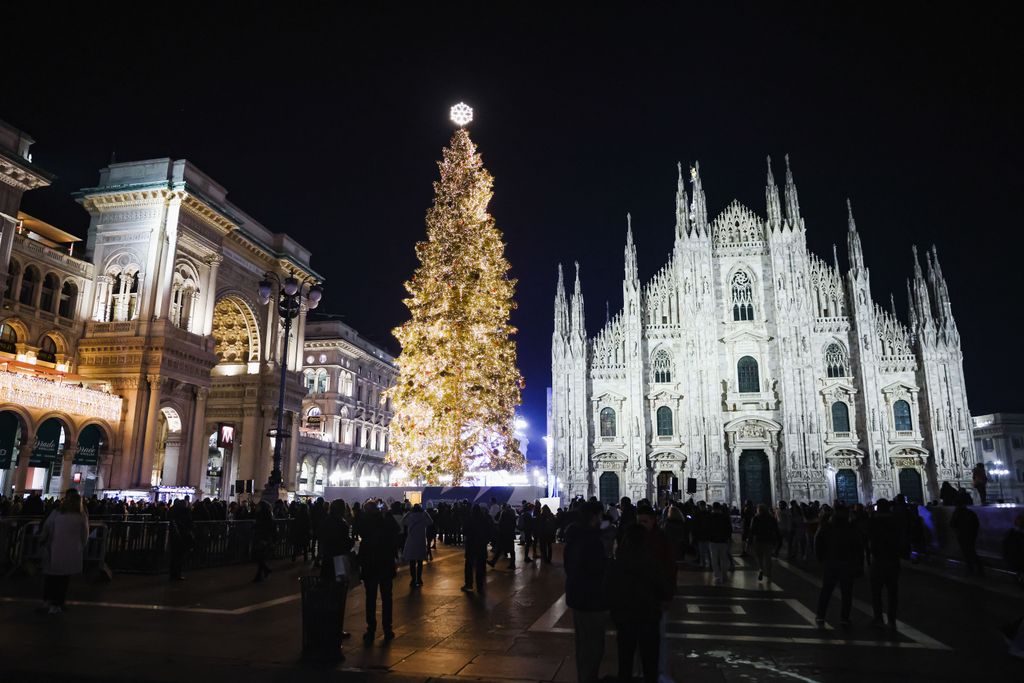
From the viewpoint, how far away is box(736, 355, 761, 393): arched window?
157ft

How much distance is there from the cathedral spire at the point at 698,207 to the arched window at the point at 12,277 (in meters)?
40.3

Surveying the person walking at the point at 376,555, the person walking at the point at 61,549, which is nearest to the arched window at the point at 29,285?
the person walking at the point at 61,549

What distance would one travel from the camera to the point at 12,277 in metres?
28.8

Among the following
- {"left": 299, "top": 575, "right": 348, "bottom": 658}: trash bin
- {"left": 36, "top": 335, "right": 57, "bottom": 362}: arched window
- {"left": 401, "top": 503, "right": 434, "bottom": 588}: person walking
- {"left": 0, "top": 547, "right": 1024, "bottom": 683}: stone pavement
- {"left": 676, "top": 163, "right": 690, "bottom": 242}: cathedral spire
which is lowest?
{"left": 0, "top": 547, "right": 1024, "bottom": 683}: stone pavement

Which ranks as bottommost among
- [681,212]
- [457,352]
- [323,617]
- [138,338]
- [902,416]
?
[323,617]

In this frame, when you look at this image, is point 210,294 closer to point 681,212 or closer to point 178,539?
point 178,539

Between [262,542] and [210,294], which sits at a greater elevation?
[210,294]

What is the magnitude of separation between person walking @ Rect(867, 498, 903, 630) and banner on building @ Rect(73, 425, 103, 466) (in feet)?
101

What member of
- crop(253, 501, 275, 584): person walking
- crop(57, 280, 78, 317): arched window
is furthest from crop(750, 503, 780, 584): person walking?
crop(57, 280, 78, 317): arched window

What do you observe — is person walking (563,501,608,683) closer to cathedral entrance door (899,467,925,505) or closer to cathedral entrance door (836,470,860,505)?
cathedral entrance door (836,470,860,505)

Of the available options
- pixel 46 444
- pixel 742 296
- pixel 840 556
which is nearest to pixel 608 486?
pixel 742 296

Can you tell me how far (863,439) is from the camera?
44750 millimetres

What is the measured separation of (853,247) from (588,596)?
4865cm

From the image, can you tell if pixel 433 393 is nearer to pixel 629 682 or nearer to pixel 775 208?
pixel 629 682
